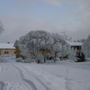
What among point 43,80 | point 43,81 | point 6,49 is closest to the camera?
point 43,81

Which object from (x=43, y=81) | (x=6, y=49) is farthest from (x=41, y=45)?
(x=6, y=49)

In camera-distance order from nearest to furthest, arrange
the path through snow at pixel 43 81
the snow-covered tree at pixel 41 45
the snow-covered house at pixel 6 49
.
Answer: the path through snow at pixel 43 81, the snow-covered tree at pixel 41 45, the snow-covered house at pixel 6 49

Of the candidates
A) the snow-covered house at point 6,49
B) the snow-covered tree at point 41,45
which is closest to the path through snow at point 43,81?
the snow-covered tree at point 41,45

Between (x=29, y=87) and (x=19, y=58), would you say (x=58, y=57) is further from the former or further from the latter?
(x=29, y=87)

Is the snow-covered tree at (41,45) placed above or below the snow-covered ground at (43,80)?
above

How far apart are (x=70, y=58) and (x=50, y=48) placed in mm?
5145

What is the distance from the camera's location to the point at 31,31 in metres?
39.8

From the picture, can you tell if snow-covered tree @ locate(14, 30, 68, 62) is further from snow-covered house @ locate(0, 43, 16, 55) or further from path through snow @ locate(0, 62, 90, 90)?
snow-covered house @ locate(0, 43, 16, 55)

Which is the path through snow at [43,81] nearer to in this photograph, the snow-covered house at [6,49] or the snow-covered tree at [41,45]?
the snow-covered tree at [41,45]

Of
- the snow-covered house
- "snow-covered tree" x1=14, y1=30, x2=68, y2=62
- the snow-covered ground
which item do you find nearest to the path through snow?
the snow-covered ground

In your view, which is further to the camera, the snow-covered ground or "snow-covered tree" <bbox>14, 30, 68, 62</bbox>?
"snow-covered tree" <bbox>14, 30, 68, 62</bbox>

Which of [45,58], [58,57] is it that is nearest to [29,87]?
[45,58]

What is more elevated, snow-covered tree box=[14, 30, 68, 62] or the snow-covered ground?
snow-covered tree box=[14, 30, 68, 62]

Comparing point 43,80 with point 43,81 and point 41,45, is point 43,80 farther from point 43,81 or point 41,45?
point 41,45
